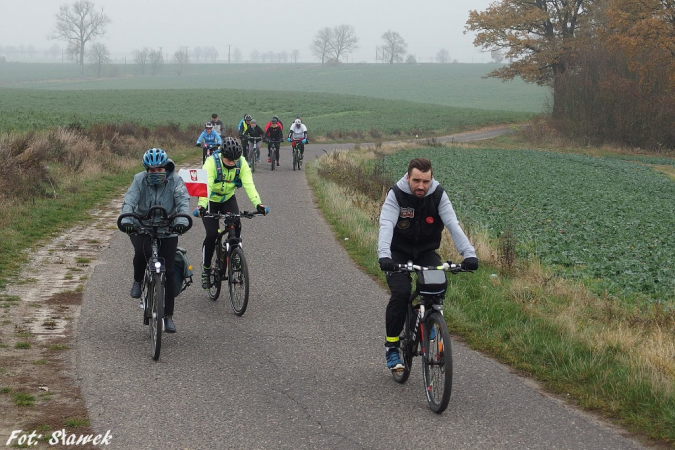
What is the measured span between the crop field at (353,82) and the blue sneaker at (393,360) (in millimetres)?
86729

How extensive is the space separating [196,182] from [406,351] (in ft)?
12.2

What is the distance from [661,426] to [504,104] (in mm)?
100441

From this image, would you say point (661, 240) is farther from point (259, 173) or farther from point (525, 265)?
point (259, 173)

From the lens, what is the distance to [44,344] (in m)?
7.23

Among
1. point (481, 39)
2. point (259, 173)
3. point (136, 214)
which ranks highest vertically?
point (481, 39)

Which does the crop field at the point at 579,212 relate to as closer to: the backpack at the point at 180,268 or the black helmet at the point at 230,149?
the black helmet at the point at 230,149

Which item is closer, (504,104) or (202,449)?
(202,449)

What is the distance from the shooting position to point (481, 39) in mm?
55844

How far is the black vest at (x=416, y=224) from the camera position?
6168 mm

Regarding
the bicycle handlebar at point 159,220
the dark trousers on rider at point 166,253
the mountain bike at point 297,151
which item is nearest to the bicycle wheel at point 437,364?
the bicycle handlebar at point 159,220

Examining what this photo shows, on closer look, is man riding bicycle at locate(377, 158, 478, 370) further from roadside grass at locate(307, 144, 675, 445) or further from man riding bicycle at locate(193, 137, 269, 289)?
man riding bicycle at locate(193, 137, 269, 289)

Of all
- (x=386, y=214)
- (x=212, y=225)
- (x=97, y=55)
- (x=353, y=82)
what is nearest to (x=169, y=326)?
(x=212, y=225)

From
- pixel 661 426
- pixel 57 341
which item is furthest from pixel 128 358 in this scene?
pixel 661 426

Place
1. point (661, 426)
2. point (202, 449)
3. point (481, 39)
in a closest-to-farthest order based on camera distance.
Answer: point (202, 449) < point (661, 426) < point (481, 39)
